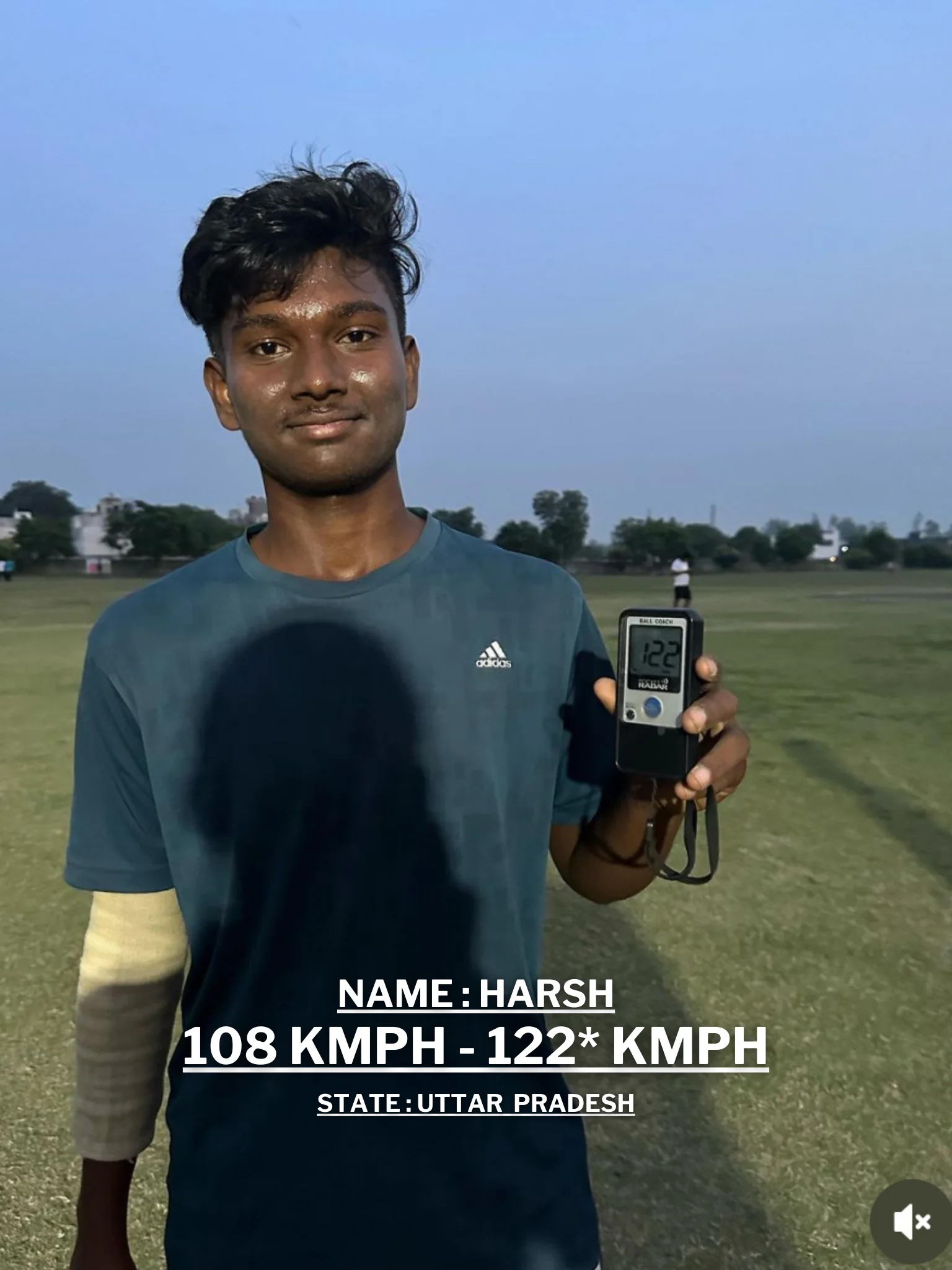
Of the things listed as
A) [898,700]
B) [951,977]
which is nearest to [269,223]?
[951,977]

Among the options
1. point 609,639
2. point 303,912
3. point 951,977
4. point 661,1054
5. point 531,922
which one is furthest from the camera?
point 609,639

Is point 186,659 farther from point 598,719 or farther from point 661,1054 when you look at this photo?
point 661,1054

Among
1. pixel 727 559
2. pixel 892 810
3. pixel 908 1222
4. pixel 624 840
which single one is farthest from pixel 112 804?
pixel 727 559

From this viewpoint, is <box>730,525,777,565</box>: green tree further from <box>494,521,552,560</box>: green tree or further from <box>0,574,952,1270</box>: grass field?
<box>0,574,952,1270</box>: grass field

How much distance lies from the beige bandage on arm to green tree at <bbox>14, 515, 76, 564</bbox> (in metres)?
63.6

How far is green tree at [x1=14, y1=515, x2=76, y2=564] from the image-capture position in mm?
60594

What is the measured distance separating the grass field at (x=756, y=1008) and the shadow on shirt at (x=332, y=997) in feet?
5.29

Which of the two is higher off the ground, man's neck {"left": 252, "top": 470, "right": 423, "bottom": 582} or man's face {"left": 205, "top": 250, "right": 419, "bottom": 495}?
man's face {"left": 205, "top": 250, "right": 419, "bottom": 495}

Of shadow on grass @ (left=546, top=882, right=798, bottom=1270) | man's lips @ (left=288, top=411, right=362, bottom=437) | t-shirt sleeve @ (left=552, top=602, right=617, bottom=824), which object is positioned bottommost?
shadow on grass @ (left=546, top=882, right=798, bottom=1270)

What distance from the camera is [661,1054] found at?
12.3 ft

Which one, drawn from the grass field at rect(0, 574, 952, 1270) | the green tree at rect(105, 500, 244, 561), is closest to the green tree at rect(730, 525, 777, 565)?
the green tree at rect(105, 500, 244, 561)

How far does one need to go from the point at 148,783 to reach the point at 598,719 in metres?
0.69

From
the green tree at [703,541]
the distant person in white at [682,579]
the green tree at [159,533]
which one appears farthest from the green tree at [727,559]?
the distant person in white at [682,579]

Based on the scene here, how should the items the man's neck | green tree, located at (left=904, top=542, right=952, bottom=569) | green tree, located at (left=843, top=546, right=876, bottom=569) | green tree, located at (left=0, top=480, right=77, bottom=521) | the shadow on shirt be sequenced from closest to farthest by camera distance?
the shadow on shirt, the man's neck, green tree, located at (left=904, top=542, right=952, bottom=569), green tree, located at (left=843, top=546, right=876, bottom=569), green tree, located at (left=0, top=480, right=77, bottom=521)
